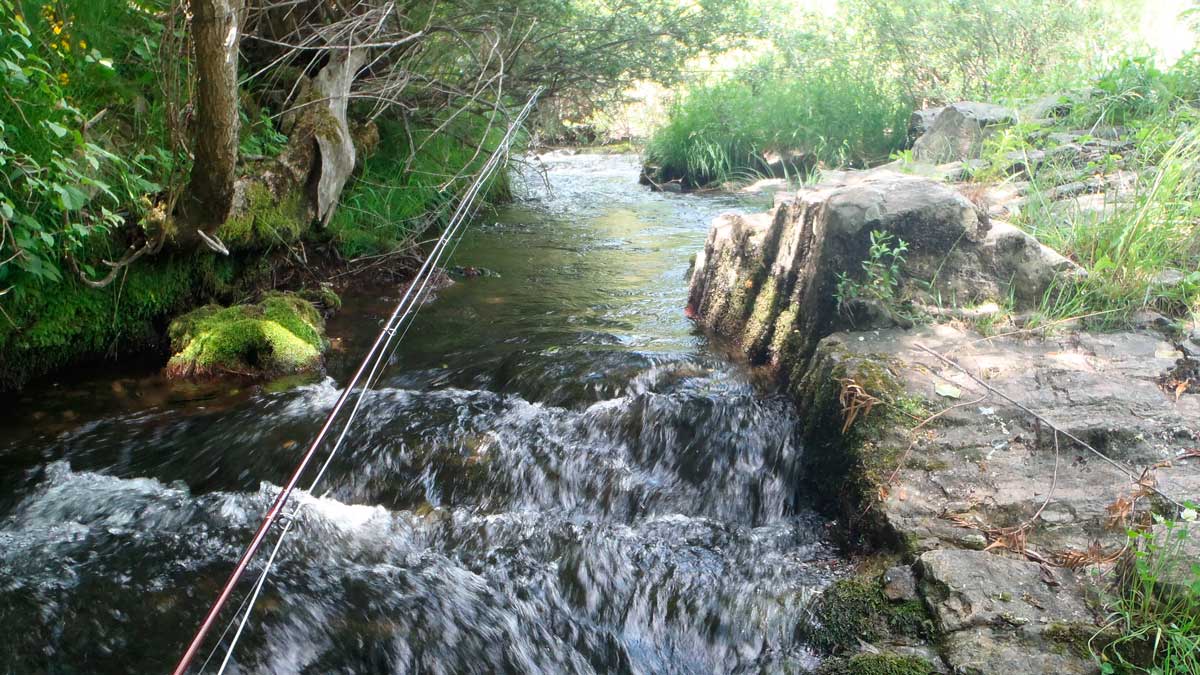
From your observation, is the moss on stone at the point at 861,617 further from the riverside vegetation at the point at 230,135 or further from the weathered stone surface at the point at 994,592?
the riverside vegetation at the point at 230,135

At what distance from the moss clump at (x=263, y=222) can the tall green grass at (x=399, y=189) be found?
0.76m

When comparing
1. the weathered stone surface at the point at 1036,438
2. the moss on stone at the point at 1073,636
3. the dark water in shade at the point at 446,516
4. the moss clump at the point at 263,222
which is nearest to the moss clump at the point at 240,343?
the dark water in shade at the point at 446,516

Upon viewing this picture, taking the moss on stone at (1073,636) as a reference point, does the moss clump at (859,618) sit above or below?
below

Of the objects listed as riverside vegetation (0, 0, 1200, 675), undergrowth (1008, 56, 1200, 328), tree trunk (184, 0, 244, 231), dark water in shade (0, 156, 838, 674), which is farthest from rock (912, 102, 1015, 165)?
tree trunk (184, 0, 244, 231)

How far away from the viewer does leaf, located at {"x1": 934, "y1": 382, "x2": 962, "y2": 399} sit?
11.4 ft

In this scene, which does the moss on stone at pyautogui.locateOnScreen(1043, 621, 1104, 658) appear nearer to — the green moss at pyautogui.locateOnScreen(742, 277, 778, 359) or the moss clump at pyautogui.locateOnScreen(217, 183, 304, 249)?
the green moss at pyautogui.locateOnScreen(742, 277, 778, 359)

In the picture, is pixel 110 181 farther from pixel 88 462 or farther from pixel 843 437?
pixel 843 437

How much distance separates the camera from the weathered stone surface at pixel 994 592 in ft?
7.98

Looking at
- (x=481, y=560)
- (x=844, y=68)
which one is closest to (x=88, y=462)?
(x=481, y=560)

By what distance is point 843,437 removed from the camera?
353 cm

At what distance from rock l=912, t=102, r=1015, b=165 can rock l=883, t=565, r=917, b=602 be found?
503cm

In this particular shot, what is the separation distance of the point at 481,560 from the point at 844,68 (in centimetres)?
1040

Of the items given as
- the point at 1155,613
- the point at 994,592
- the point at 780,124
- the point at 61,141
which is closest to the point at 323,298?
the point at 61,141

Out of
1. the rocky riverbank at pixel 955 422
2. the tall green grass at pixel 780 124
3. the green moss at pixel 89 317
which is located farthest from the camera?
the tall green grass at pixel 780 124
